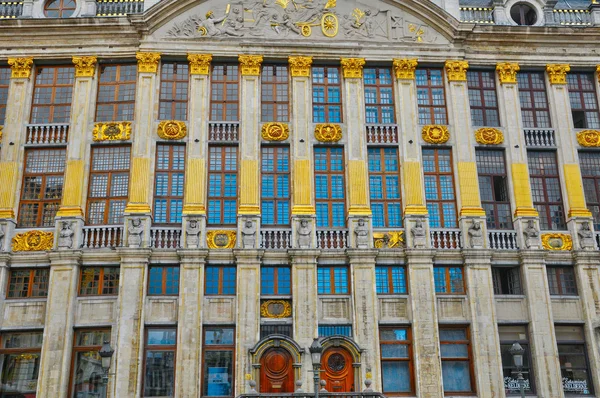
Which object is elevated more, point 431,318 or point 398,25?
point 398,25

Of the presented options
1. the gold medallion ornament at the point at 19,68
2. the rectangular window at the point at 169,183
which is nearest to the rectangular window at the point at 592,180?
the rectangular window at the point at 169,183

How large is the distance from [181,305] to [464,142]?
1336 centimetres

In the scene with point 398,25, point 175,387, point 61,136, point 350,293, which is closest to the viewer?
point 175,387

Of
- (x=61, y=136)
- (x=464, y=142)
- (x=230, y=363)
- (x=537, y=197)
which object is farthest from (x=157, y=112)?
(x=537, y=197)

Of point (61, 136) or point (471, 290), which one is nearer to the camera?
point (471, 290)

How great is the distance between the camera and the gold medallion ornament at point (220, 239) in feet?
84.9

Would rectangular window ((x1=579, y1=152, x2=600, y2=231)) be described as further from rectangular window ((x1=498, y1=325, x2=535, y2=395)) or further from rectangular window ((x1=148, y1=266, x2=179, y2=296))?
rectangular window ((x1=148, y1=266, x2=179, y2=296))

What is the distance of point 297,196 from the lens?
26.6 meters

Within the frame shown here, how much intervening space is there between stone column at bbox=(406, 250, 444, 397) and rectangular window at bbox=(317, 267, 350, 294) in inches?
99.2

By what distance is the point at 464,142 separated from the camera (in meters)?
27.9

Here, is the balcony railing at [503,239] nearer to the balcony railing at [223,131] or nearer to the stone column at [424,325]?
the stone column at [424,325]

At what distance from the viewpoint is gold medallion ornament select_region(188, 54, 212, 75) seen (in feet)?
92.2

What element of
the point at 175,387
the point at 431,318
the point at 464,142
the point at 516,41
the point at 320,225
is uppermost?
the point at 516,41

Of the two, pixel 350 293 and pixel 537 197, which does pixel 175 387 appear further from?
pixel 537 197
